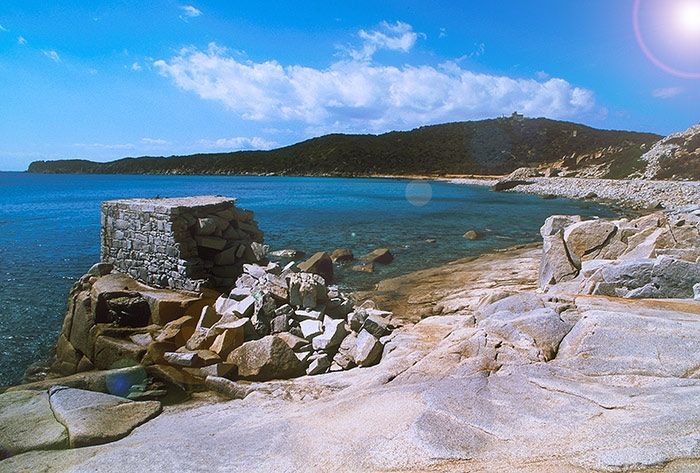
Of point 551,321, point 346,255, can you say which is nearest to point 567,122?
point 346,255

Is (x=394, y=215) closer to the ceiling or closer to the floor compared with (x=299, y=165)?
closer to the floor

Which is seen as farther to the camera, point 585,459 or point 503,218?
point 503,218

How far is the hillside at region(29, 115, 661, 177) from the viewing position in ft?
334

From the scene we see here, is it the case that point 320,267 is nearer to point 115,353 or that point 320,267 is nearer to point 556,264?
point 115,353

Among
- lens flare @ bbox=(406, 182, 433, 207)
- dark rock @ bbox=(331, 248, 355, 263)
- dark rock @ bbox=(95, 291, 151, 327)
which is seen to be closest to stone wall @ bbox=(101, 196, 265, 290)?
dark rock @ bbox=(95, 291, 151, 327)

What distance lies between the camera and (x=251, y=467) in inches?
148

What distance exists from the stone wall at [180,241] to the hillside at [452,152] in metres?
74.0

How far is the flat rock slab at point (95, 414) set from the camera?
194 inches

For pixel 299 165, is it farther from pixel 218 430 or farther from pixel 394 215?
pixel 218 430

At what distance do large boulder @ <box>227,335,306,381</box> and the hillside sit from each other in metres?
76.8

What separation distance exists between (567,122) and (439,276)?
134970 millimetres

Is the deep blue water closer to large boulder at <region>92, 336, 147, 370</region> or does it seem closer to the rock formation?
large boulder at <region>92, 336, 147, 370</region>

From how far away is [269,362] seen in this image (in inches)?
274

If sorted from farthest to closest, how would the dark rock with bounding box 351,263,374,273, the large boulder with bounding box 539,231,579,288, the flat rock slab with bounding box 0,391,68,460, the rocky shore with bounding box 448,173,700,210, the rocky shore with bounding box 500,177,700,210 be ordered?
the rocky shore with bounding box 448,173,700,210 < the rocky shore with bounding box 500,177,700,210 < the dark rock with bounding box 351,263,374,273 < the large boulder with bounding box 539,231,579,288 < the flat rock slab with bounding box 0,391,68,460
